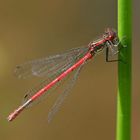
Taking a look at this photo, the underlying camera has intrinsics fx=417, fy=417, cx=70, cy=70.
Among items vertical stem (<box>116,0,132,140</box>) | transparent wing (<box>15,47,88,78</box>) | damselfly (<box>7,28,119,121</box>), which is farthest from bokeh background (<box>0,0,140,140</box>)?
vertical stem (<box>116,0,132,140</box>)

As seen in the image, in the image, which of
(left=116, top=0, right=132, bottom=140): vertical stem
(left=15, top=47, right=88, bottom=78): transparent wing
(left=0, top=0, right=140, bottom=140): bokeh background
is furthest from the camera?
(left=0, top=0, right=140, bottom=140): bokeh background

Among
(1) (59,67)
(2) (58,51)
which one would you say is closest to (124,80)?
(1) (59,67)

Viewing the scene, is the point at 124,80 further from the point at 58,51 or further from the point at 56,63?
the point at 58,51

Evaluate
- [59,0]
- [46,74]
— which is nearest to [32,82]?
[59,0]

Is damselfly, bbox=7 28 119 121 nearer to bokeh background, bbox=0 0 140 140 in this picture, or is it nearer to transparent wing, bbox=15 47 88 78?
transparent wing, bbox=15 47 88 78

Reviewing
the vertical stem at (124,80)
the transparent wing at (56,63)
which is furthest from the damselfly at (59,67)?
the vertical stem at (124,80)
